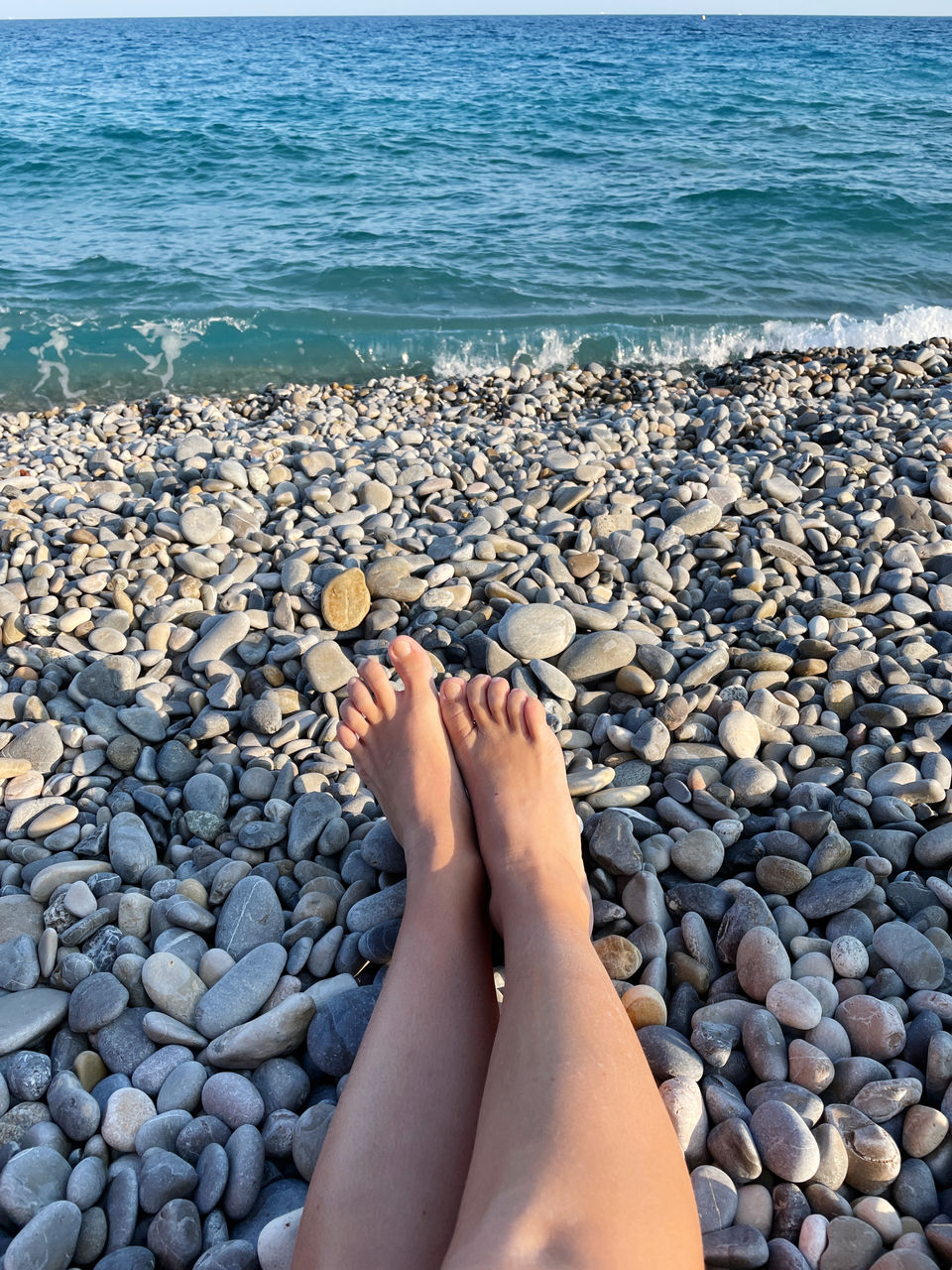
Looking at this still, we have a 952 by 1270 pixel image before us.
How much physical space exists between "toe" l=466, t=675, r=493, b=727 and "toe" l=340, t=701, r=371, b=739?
Answer: 0.23 m

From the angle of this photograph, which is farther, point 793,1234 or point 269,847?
point 269,847

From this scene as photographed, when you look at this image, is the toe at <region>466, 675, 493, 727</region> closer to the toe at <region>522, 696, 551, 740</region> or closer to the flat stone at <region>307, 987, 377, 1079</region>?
the toe at <region>522, 696, 551, 740</region>

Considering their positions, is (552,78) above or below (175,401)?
above

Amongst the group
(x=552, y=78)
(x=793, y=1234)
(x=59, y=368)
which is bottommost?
(x=59, y=368)

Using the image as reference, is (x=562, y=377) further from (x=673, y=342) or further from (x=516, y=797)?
(x=516, y=797)

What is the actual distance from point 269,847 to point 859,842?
118cm

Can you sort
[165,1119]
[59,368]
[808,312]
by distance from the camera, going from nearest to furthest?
[165,1119] → [59,368] → [808,312]

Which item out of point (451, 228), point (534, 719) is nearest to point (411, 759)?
point (534, 719)

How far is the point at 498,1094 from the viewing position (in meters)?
1.09

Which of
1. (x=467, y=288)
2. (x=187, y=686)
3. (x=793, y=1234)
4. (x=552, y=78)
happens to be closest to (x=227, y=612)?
(x=187, y=686)

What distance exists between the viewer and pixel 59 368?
20.3 feet

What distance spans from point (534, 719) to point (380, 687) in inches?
13.7

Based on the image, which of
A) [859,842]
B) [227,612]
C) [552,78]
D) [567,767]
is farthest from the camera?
[552,78]

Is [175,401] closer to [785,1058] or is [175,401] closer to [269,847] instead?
[269,847]
